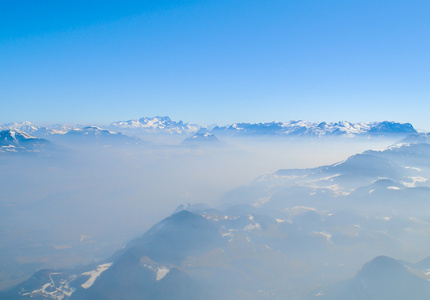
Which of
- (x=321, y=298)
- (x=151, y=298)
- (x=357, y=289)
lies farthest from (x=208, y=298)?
(x=357, y=289)

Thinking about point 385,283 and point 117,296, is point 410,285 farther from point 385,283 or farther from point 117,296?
point 117,296

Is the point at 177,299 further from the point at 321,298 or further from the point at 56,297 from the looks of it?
the point at 321,298

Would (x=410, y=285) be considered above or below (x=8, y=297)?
above

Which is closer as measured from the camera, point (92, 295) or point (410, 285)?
point (410, 285)

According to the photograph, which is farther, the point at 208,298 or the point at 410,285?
the point at 208,298

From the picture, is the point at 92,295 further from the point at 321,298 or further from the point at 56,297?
the point at 321,298

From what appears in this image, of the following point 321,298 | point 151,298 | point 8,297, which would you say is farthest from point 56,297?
point 321,298

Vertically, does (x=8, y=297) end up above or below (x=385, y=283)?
below

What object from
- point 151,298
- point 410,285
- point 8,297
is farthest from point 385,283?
point 8,297
